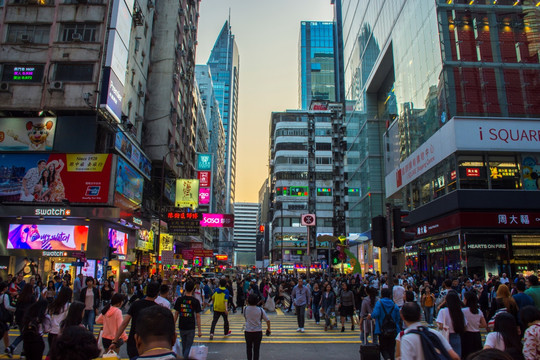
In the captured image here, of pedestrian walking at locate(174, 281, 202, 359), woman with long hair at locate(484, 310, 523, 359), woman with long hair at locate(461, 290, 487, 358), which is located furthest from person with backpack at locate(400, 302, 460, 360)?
pedestrian walking at locate(174, 281, 202, 359)

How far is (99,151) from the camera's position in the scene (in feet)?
93.7

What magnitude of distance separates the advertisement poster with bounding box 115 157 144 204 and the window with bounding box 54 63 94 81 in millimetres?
5893

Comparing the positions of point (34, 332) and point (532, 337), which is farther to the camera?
point (34, 332)

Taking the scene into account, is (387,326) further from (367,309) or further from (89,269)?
(89,269)

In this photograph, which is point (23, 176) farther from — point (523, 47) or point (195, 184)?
point (523, 47)

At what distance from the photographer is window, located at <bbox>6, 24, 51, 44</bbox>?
28.4m

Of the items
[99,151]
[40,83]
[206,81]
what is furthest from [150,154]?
[206,81]

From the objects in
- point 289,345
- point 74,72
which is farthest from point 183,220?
point 289,345

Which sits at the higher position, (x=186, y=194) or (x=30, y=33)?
(x=30, y=33)

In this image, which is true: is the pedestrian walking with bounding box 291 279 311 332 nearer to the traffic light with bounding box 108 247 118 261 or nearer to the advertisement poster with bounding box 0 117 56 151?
the traffic light with bounding box 108 247 118 261

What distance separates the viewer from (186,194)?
38.8 meters

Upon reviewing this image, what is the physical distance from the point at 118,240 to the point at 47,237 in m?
4.74

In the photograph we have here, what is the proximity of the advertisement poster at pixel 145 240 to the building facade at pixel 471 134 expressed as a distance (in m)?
24.1

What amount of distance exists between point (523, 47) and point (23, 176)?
3700 cm
